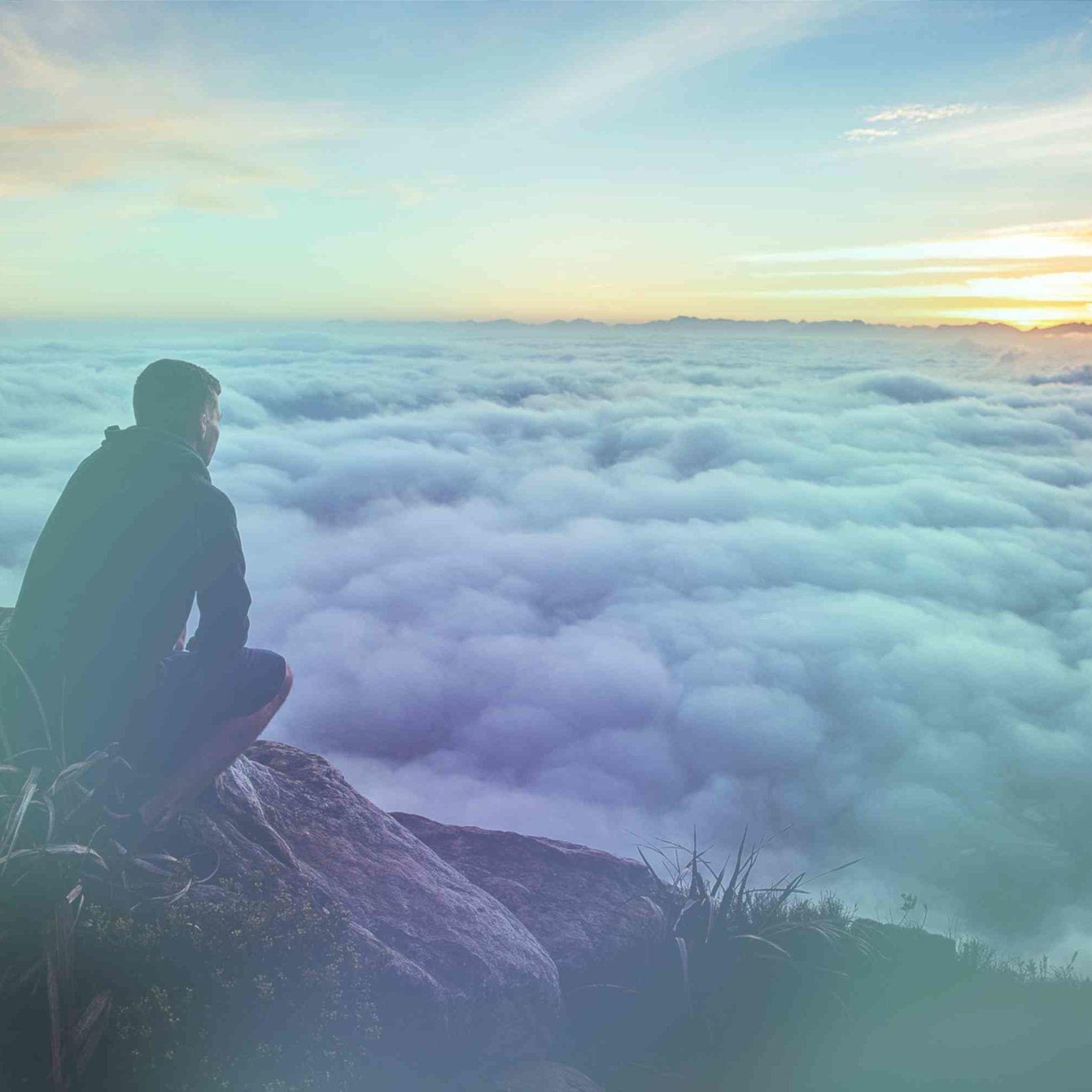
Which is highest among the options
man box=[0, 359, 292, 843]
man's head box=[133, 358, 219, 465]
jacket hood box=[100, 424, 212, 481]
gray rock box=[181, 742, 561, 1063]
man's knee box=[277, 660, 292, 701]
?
man's head box=[133, 358, 219, 465]

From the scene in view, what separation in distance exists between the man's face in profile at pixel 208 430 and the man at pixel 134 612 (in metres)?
0.16

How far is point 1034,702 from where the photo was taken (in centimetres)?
3622

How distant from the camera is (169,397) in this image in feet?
10.6

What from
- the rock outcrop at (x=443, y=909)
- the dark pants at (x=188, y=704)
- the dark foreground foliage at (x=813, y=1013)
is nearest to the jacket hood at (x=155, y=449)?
the dark pants at (x=188, y=704)

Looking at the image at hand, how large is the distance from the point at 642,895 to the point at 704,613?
135 feet

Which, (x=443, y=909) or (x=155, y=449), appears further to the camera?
(x=443, y=909)

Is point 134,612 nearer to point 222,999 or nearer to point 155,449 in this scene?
point 155,449

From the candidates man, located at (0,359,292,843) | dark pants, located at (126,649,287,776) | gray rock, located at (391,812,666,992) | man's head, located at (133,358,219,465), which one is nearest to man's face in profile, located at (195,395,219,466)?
man's head, located at (133,358,219,465)

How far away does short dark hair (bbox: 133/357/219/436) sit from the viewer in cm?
322

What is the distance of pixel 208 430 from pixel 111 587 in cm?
71

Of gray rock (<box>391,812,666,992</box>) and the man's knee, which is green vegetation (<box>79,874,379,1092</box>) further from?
gray rock (<box>391,812,666,992</box>)

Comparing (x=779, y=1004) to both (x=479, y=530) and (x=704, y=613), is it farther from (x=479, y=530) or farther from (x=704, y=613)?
(x=479, y=530)

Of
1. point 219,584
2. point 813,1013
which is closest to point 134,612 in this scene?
point 219,584

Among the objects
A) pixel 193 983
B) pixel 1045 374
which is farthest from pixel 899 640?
pixel 1045 374
